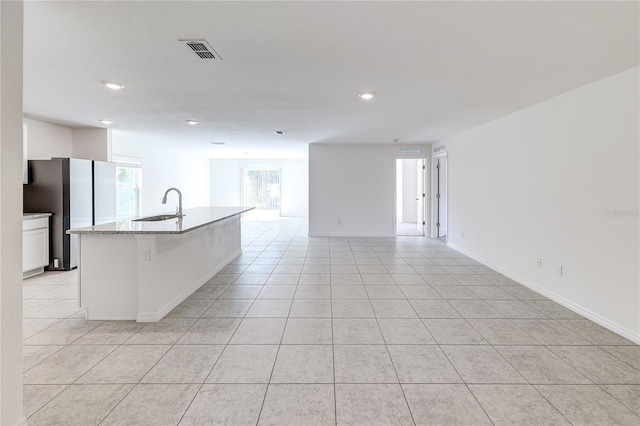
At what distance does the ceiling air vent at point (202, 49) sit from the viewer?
93.2 inches

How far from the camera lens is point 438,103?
409 centimetres

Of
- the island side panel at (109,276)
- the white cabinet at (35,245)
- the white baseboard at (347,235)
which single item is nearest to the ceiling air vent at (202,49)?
the island side panel at (109,276)

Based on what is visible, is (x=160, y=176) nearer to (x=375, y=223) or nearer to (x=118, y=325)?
(x=375, y=223)

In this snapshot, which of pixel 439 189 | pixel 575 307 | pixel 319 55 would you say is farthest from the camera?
pixel 439 189

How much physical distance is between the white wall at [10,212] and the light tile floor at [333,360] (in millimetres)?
430

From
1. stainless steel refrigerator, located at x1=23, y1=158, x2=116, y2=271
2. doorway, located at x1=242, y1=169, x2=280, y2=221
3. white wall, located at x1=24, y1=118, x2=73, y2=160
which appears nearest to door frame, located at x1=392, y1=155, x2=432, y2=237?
doorway, located at x1=242, y1=169, x2=280, y2=221

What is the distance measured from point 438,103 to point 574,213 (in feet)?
6.40

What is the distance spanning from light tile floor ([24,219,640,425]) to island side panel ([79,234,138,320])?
0.16 metres

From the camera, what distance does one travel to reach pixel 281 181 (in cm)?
1283

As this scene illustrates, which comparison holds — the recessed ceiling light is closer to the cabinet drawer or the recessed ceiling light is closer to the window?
the cabinet drawer

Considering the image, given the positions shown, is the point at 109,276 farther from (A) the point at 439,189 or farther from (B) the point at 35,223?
(A) the point at 439,189

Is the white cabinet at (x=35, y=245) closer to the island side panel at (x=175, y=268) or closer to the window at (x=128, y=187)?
the window at (x=128, y=187)

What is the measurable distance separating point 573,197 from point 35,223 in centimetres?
690

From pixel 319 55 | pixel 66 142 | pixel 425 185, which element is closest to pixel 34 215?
pixel 66 142
